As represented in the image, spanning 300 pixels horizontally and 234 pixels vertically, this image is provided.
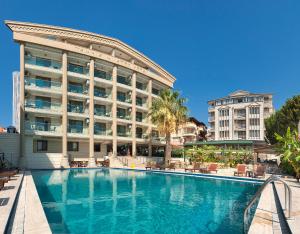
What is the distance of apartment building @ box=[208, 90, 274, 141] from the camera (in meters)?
64.5

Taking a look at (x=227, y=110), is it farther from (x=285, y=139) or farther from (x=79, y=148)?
(x=285, y=139)

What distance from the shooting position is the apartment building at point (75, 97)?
31.9m

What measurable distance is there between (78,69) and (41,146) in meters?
12.9

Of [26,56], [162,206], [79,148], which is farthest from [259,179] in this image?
[26,56]

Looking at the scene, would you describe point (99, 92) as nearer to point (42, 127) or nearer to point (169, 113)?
point (42, 127)

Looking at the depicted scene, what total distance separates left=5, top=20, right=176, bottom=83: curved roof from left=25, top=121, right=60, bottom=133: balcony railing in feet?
41.3

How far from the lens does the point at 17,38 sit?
31062 millimetres

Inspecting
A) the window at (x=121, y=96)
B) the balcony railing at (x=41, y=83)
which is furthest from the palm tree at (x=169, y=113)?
the balcony railing at (x=41, y=83)

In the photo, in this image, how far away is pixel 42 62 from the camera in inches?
1330

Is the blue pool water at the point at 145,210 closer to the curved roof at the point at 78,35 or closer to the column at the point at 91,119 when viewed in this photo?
the column at the point at 91,119

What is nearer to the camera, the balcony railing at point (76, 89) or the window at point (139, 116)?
the balcony railing at point (76, 89)

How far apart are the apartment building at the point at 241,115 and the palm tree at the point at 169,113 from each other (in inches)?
1493

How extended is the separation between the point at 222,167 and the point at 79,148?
2212cm

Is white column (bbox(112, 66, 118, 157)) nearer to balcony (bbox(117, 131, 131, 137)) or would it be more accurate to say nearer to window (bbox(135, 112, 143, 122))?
balcony (bbox(117, 131, 131, 137))
